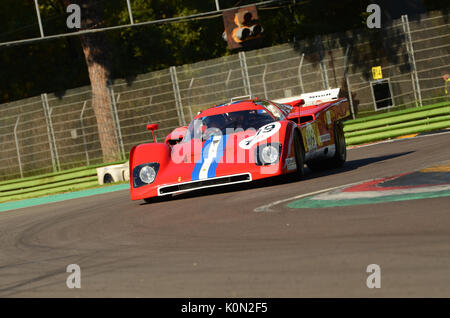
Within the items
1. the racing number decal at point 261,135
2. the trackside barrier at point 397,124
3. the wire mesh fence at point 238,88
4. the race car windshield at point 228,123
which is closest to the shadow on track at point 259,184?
the racing number decal at point 261,135

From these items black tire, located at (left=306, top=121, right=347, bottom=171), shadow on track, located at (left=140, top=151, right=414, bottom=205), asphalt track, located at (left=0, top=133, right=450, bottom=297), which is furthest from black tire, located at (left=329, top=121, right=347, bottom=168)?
asphalt track, located at (left=0, top=133, right=450, bottom=297)

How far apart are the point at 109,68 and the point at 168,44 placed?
24223 millimetres

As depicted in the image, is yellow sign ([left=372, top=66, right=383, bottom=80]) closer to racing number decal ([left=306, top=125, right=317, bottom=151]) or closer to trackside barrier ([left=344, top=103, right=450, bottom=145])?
trackside barrier ([left=344, top=103, right=450, bottom=145])

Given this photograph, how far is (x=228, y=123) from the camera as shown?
10250mm

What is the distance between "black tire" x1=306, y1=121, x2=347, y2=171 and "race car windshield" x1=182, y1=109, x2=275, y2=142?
1.36 meters

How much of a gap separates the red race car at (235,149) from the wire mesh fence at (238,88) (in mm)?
7338

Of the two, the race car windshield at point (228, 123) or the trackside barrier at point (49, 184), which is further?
the trackside barrier at point (49, 184)

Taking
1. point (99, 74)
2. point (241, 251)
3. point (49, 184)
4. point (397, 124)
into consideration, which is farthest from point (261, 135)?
point (99, 74)

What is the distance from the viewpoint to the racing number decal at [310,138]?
10104mm

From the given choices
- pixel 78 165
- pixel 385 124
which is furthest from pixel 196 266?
pixel 78 165

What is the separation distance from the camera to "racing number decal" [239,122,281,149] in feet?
30.7

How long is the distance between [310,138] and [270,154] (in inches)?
46.6

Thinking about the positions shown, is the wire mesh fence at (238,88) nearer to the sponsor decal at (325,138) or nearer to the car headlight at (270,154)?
the sponsor decal at (325,138)

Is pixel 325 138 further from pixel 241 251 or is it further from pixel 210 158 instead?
pixel 241 251
